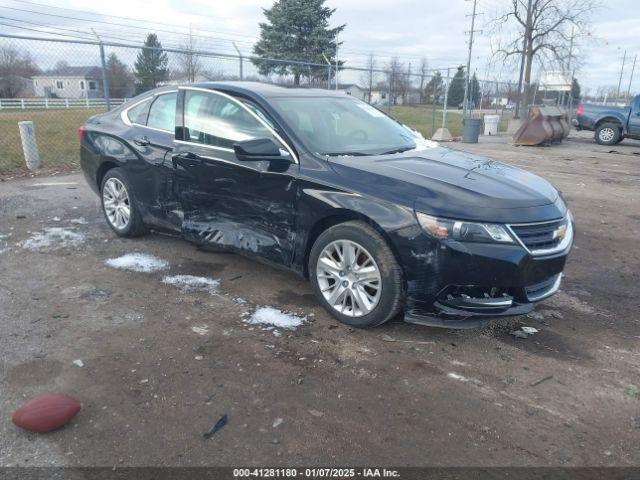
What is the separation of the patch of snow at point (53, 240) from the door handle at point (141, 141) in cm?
132

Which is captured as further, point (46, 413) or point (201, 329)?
point (201, 329)

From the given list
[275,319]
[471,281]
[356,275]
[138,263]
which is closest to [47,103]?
[138,263]

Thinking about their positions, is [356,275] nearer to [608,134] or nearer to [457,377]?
[457,377]

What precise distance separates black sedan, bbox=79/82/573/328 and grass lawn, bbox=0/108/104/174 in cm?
632

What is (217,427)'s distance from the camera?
2.63 meters

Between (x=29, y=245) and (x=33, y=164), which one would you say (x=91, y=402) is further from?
(x=33, y=164)

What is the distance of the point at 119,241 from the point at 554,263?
4.31 metres

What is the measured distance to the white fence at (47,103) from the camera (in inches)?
486

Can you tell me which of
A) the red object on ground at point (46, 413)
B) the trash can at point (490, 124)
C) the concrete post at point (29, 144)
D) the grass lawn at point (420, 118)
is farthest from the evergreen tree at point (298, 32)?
the red object on ground at point (46, 413)

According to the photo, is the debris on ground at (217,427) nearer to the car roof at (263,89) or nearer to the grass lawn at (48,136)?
the car roof at (263,89)

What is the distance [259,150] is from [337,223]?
80cm

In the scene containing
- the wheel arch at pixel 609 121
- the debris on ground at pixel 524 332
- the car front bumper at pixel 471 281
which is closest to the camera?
the car front bumper at pixel 471 281

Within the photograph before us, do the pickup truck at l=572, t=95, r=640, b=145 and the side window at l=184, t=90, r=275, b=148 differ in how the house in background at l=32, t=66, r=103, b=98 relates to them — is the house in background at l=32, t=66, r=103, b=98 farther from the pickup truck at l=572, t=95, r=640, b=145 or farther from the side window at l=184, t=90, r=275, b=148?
the pickup truck at l=572, t=95, r=640, b=145

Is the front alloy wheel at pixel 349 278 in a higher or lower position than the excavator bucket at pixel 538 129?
lower
